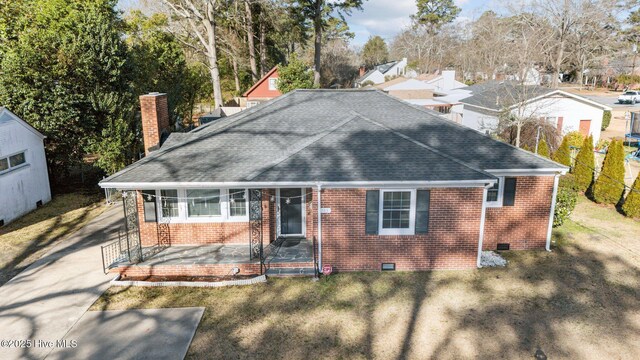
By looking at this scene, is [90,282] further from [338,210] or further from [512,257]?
[512,257]

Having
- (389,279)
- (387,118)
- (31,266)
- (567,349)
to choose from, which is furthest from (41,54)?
(567,349)

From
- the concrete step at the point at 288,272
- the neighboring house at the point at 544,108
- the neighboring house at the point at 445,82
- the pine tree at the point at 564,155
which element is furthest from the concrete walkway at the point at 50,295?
the neighboring house at the point at 445,82

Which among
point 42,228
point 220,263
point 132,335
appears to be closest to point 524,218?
point 220,263

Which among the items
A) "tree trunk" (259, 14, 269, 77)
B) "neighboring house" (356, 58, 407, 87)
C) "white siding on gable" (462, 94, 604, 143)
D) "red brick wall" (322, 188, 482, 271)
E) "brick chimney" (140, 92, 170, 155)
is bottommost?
"red brick wall" (322, 188, 482, 271)

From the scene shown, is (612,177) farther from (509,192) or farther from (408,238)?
(408,238)

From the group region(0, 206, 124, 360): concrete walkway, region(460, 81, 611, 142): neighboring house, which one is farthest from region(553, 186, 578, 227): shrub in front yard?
region(0, 206, 124, 360): concrete walkway

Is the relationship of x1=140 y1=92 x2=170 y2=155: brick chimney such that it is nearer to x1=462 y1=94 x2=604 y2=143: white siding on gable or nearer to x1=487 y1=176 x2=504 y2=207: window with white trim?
x1=487 y1=176 x2=504 y2=207: window with white trim

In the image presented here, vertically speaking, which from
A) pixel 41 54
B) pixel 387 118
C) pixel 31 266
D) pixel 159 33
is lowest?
pixel 31 266
